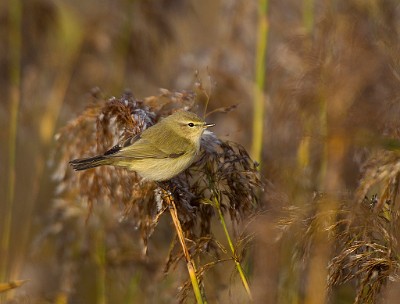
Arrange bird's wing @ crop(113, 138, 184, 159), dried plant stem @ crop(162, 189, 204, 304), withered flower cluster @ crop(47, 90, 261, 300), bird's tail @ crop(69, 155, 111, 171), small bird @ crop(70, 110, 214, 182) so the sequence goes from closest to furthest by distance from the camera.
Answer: dried plant stem @ crop(162, 189, 204, 304) < withered flower cluster @ crop(47, 90, 261, 300) < bird's tail @ crop(69, 155, 111, 171) < small bird @ crop(70, 110, 214, 182) < bird's wing @ crop(113, 138, 184, 159)

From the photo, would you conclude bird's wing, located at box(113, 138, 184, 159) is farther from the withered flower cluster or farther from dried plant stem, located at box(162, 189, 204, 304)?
dried plant stem, located at box(162, 189, 204, 304)

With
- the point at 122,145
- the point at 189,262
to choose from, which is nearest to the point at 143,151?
the point at 122,145

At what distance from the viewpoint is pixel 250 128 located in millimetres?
4480

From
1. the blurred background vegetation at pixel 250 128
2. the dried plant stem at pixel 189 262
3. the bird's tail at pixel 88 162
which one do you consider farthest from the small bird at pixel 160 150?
the dried plant stem at pixel 189 262

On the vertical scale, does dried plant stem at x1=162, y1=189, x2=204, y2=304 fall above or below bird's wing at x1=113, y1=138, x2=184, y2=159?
below

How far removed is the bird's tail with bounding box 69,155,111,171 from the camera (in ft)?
9.95

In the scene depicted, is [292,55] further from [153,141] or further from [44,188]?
[44,188]

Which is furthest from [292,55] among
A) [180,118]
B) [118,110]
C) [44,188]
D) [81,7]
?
[44,188]

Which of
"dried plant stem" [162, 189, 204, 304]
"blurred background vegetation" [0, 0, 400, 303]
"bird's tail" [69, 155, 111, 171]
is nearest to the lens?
"blurred background vegetation" [0, 0, 400, 303]

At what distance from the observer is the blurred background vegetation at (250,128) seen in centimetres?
Result: 206

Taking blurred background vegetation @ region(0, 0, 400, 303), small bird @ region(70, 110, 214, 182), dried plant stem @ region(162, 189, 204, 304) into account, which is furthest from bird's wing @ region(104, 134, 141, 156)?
dried plant stem @ region(162, 189, 204, 304)

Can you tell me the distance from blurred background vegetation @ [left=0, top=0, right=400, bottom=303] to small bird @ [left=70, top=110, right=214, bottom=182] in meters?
0.24

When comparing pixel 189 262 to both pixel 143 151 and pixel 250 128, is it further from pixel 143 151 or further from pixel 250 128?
pixel 250 128

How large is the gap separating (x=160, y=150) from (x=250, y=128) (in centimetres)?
93
